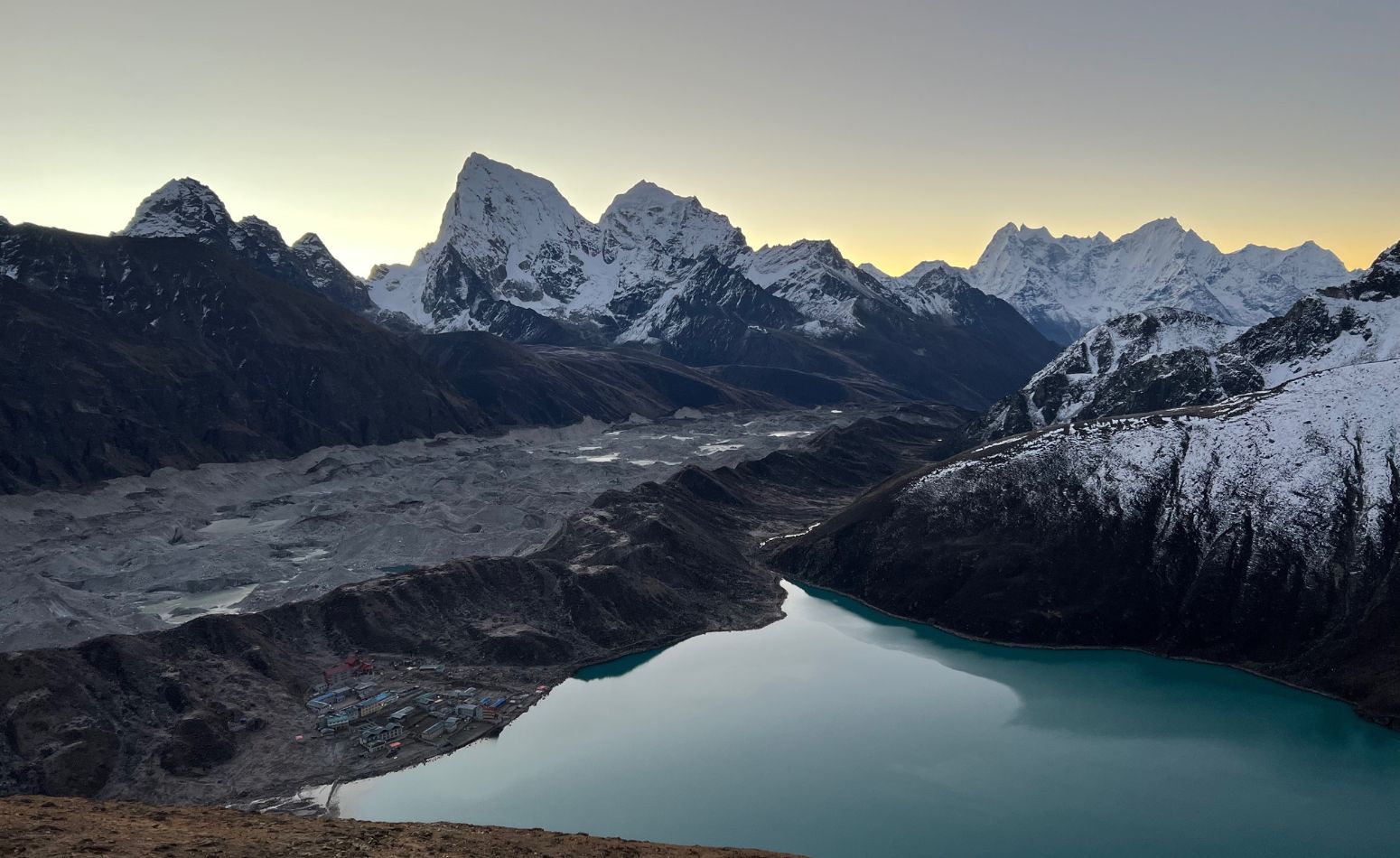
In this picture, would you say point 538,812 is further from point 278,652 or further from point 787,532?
point 787,532

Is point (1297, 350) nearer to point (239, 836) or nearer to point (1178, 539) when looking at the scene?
point (1178, 539)

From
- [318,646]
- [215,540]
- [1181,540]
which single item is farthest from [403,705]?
[1181,540]

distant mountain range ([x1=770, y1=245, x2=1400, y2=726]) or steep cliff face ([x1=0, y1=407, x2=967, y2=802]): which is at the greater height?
Answer: distant mountain range ([x1=770, y1=245, x2=1400, y2=726])

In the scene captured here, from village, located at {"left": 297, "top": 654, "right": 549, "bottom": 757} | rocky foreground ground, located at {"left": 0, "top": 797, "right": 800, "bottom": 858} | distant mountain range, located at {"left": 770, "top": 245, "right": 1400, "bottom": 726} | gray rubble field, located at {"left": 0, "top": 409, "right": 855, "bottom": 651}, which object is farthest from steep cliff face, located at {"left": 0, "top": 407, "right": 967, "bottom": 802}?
rocky foreground ground, located at {"left": 0, "top": 797, "right": 800, "bottom": 858}

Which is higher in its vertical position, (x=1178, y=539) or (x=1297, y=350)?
(x=1297, y=350)

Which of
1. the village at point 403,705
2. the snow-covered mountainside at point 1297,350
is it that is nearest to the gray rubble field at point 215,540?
the village at point 403,705

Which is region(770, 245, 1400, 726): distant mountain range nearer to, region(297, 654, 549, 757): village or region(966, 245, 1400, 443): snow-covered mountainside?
region(297, 654, 549, 757): village

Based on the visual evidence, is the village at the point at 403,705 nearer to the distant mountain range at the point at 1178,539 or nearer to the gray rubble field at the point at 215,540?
the gray rubble field at the point at 215,540
